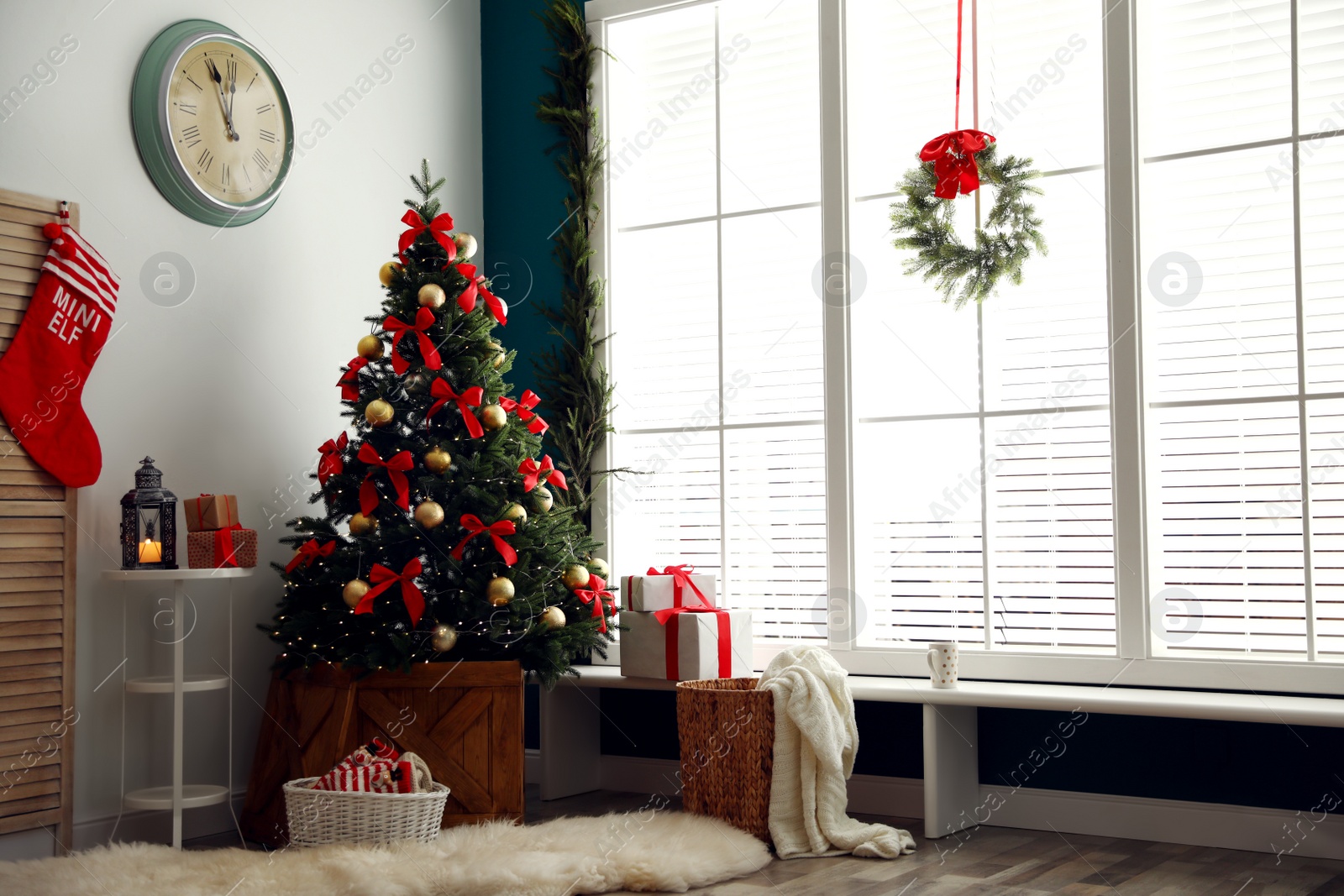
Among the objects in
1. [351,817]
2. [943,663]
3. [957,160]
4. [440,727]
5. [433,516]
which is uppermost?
[957,160]

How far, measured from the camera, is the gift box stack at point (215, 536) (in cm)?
335

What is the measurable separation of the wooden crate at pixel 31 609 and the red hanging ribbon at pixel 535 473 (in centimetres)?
123

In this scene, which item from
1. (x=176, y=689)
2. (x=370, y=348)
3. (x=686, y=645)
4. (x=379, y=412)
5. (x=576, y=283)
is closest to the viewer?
(x=176, y=689)

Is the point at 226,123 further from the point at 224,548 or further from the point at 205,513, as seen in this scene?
the point at 224,548

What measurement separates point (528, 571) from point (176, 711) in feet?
3.37

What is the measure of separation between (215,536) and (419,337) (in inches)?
31.9

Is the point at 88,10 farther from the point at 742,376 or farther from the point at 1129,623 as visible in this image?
the point at 1129,623

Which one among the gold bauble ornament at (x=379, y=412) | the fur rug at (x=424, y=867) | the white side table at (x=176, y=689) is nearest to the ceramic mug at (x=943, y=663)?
the fur rug at (x=424, y=867)

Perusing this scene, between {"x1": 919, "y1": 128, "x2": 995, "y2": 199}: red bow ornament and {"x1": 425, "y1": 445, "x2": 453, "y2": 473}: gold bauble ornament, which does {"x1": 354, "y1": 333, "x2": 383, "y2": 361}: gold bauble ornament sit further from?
{"x1": 919, "y1": 128, "x2": 995, "y2": 199}: red bow ornament

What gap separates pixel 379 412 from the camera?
11.2 ft

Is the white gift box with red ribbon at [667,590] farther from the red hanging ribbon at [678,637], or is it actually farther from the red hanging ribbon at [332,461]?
the red hanging ribbon at [332,461]

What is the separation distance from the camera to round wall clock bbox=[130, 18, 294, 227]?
3453mm

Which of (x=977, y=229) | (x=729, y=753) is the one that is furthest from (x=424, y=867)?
(x=977, y=229)

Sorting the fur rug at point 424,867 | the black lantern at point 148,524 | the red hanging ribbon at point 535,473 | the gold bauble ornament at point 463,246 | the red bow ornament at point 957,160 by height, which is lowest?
the fur rug at point 424,867
